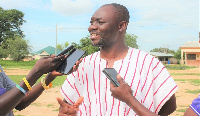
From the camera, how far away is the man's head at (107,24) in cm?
233

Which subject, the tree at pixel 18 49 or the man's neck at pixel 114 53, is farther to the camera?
the tree at pixel 18 49

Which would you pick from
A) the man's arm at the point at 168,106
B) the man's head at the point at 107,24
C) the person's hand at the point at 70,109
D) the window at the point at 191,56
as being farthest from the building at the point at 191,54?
the person's hand at the point at 70,109

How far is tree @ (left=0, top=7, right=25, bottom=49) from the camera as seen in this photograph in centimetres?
6247

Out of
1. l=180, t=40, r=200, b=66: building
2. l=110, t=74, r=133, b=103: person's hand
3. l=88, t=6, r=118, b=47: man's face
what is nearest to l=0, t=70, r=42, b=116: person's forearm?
l=88, t=6, r=118, b=47: man's face

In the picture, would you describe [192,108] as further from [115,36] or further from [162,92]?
[115,36]

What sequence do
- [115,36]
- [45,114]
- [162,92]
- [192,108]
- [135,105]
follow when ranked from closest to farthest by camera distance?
1. [192,108]
2. [135,105]
3. [162,92]
4. [115,36]
5. [45,114]

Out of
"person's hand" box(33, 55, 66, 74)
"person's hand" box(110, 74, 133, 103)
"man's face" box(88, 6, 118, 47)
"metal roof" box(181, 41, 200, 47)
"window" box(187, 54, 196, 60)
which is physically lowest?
"window" box(187, 54, 196, 60)

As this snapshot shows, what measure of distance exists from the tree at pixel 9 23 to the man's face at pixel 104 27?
6130 centimetres

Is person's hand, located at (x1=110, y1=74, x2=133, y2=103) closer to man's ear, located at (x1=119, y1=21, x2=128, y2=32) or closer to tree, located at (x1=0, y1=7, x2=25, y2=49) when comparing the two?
man's ear, located at (x1=119, y1=21, x2=128, y2=32)

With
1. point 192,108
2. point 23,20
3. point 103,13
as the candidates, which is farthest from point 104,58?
point 23,20

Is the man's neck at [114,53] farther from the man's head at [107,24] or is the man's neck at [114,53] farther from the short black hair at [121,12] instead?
the short black hair at [121,12]

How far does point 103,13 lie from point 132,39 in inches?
1833

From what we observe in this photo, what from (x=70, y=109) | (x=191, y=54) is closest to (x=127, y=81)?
(x=70, y=109)

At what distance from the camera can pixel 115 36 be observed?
2398 mm
